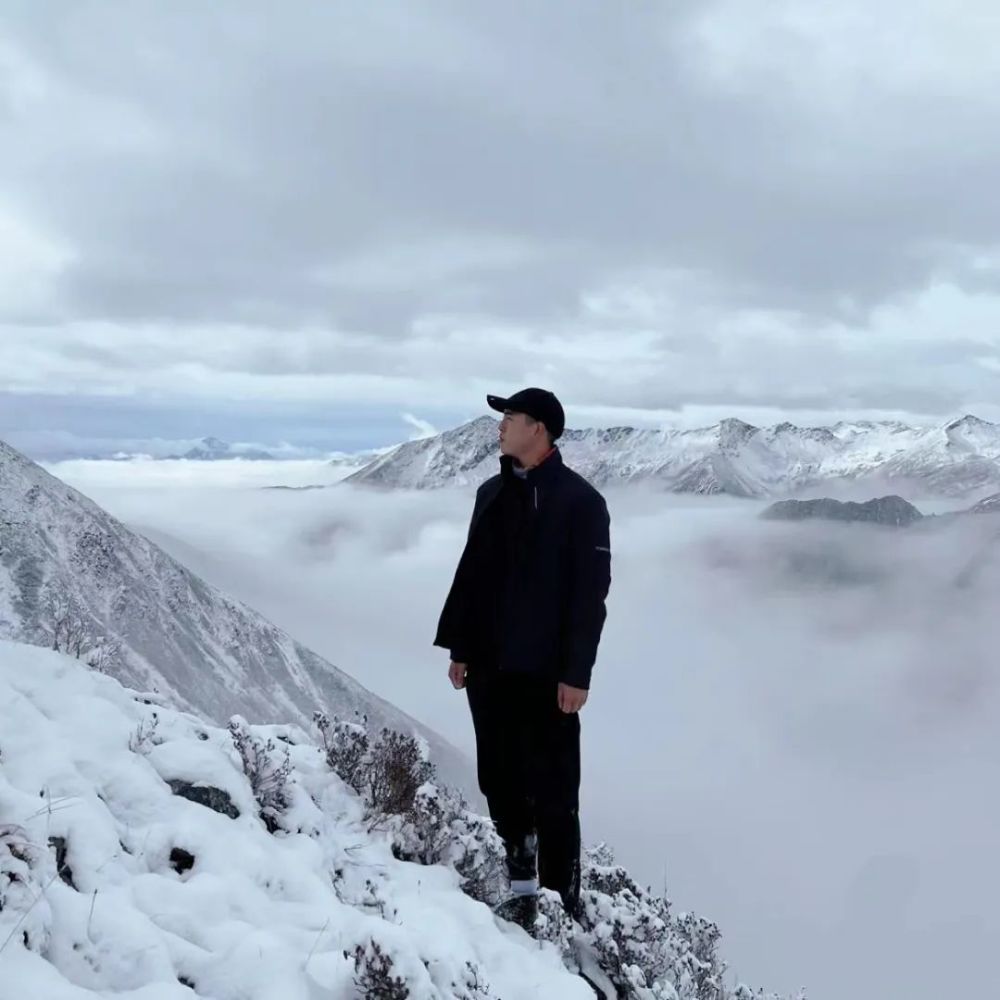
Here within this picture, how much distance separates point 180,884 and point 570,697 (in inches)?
93.4

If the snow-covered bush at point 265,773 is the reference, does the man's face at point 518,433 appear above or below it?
above

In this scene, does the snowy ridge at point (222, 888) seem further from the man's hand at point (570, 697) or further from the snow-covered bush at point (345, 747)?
the man's hand at point (570, 697)

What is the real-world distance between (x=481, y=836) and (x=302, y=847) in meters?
1.28

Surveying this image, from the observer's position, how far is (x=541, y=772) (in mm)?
5762

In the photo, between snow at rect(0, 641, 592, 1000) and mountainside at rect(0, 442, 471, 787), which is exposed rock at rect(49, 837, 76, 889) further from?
mountainside at rect(0, 442, 471, 787)

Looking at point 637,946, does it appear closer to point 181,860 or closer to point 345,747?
point 345,747

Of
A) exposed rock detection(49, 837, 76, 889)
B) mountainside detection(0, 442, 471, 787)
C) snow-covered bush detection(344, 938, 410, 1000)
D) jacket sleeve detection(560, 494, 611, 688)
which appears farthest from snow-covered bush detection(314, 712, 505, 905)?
mountainside detection(0, 442, 471, 787)

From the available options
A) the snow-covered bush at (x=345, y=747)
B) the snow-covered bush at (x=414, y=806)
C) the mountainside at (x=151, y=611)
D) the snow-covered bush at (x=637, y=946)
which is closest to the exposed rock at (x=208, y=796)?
the snow-covered bush at (x=414, y=806)

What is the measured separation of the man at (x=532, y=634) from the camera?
5.67 metres

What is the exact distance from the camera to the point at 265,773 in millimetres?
5820

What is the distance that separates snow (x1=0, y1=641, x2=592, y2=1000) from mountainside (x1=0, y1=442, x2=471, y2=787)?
59.3 meters

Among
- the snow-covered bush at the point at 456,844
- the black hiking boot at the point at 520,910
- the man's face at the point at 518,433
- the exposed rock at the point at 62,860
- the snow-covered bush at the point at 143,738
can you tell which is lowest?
the black hiking boot at the point at 520,910

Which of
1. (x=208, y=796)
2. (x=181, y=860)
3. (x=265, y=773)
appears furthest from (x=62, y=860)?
(x=265, y=773)

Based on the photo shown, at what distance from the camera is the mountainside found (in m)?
71.3
